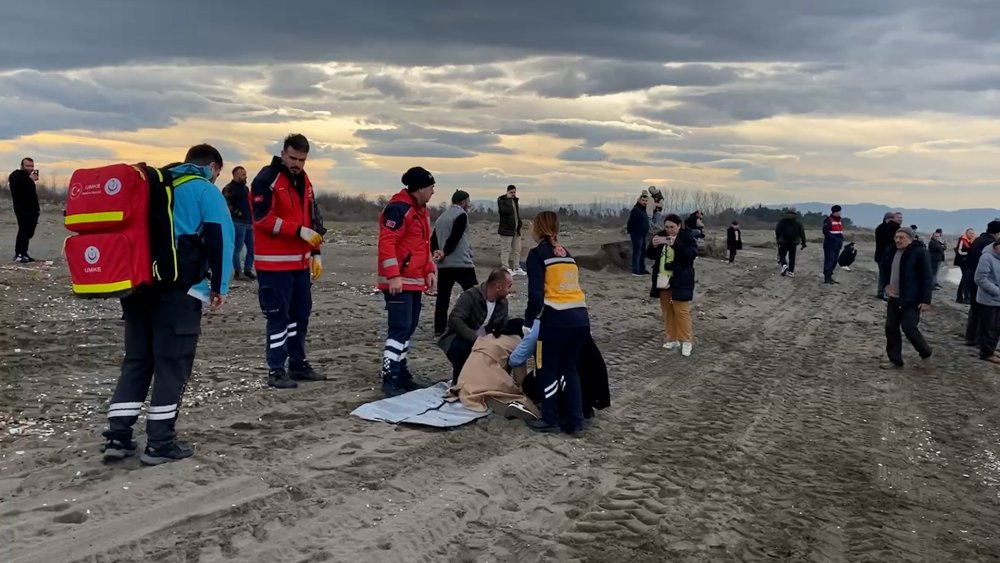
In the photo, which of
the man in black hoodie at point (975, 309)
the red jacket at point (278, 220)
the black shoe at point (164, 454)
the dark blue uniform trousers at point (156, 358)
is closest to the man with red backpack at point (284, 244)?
the red jacket at point (278, 220)

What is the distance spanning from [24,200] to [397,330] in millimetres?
10336

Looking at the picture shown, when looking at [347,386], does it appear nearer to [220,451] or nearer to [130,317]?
[220,451]

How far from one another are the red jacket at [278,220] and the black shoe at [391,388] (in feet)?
4.03

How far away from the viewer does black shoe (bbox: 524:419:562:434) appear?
6477 millimetres

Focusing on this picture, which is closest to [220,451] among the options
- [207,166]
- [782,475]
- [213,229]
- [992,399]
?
[213,229]

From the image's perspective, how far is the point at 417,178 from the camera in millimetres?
7000

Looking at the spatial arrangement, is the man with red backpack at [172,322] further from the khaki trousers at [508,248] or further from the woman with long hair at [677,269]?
the khaki trousers at [508,248]

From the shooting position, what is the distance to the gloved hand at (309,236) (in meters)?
6.65

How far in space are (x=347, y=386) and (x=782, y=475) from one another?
376 centimetres

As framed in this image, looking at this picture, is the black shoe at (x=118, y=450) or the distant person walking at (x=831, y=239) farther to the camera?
the distant person walking at (x=831, y=239)

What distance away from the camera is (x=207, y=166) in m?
5.27

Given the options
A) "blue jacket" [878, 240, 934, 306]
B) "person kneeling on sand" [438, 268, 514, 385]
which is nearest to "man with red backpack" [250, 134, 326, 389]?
"person kneeling on sand" [438, 268, 514, 385]

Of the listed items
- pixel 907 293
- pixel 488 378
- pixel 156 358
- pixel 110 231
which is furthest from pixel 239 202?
pixel 907 293

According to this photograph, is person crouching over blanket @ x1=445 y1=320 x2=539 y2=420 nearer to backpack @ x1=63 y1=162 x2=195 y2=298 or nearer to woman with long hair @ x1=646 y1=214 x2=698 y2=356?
backpack @ x1=63 y1=162 x2=195 y2=298
